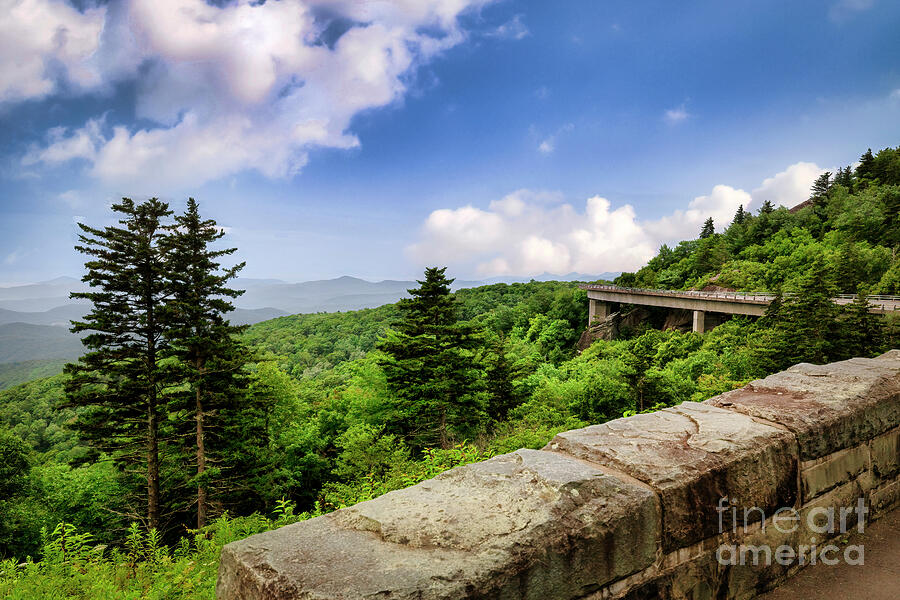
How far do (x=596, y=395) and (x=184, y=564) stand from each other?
1693 cm

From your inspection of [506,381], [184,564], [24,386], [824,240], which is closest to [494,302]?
[824,240]

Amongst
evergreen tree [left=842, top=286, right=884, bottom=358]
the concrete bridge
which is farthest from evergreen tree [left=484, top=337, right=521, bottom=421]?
the concrete bridge

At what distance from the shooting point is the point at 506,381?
2350cm

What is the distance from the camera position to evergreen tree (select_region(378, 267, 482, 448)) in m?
16.8

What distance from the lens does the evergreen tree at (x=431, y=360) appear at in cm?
1675

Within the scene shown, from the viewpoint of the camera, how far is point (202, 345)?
53.7ft

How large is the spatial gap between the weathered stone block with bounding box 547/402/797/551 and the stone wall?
1cm

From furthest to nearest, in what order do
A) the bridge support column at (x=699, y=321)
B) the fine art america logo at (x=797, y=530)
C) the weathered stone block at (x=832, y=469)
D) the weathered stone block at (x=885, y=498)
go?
the bridge support column at (x=699, y=321)
the weathered stone block at (x=885, y=498)
the weathered stone block at (x=832, y=469)
the fine art america logo at (x=797, y=530)

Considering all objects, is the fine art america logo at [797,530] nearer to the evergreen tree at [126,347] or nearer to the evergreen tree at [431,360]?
the evergreen tree at [431,360]

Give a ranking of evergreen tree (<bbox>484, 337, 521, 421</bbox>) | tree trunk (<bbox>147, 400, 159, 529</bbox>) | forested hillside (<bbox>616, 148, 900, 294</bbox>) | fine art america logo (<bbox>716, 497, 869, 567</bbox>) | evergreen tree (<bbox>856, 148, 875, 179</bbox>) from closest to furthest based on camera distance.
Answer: fine art america logo (<bbox>716, 497, 869, 567</bbox>) < tree trunk (<bbox>147, 400, 159, 529</bbox>) < evergreen tree (<bbox>484, 337, 521, 421</bbox>) < forested hillside (<bbox>616, 148, 900, 294</bbox>) < evergreen tree (<bbox>856, 148, 875, 179</bbox>)

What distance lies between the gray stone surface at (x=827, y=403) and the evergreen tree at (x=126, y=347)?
1791cm

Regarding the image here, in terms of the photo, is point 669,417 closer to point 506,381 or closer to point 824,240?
point 506,381

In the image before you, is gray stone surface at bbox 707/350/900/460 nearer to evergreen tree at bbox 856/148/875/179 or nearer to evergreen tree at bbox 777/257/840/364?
evergreen tree at bbox 777/257/840/364

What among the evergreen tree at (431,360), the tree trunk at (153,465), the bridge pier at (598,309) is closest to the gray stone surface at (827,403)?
the evergreen tree at (431,360)
